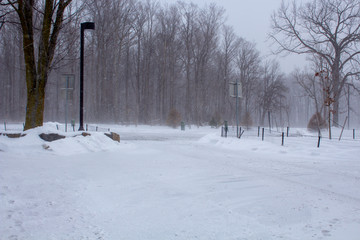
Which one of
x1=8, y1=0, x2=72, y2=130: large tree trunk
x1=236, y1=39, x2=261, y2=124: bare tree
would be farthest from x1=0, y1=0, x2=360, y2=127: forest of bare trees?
x1=8, y1=0, x2=72, y2=130: large tree trunk

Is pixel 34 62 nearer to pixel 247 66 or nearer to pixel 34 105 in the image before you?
pixel 34 105

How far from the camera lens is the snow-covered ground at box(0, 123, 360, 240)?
169 inches

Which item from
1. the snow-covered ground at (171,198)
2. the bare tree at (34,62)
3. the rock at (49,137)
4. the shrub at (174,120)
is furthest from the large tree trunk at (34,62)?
the shrub at (174,120)

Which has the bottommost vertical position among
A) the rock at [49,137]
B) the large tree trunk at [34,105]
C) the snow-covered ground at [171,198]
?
the snow-covered ground at [171,198]

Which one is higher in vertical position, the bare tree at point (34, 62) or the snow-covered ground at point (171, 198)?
the bare tree at point (34, 62)

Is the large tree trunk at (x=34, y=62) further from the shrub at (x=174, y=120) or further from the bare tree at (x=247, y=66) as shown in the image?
the bare tree at (x=247, y=66)

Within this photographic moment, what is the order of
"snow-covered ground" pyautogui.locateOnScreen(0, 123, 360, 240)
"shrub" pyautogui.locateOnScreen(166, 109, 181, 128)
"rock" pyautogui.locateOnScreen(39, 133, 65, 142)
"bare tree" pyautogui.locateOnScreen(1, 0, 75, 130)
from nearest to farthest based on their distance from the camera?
"snow-covered ground" pyautogui.locateOnScreen(0, 123, 360, 240)
"rock" pyautogui.locateOnScreen(39, 133, 65, 142)
"bare tree" pyautogui.locateOnScreen(1, 0, 75, 130)
"shrub" pyautogui.locateOnScreen(166, 109, 181, 128)

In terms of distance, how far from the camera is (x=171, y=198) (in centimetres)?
594

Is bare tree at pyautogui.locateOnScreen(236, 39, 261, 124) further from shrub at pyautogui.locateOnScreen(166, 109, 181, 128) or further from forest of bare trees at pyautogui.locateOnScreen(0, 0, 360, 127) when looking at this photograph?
shrub at pyautogui.locateOnScreen(166, 109, 181, 128)

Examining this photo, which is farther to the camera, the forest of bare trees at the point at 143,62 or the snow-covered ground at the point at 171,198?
the forest of bare trees at the point at 143,62

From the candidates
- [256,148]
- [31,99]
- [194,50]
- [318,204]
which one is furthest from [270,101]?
[318,204]

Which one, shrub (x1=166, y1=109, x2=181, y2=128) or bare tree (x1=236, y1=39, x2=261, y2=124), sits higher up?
bare tree (x1=236, y1=39, x2=261, y2=124)

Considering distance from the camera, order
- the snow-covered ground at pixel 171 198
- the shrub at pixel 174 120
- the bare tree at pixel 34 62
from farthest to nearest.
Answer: the shrub at pixel 174 120, the bare tree at pixel 34 62, the snow-covered ground at pixel 171 198

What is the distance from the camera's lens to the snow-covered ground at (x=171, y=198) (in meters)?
4.29
